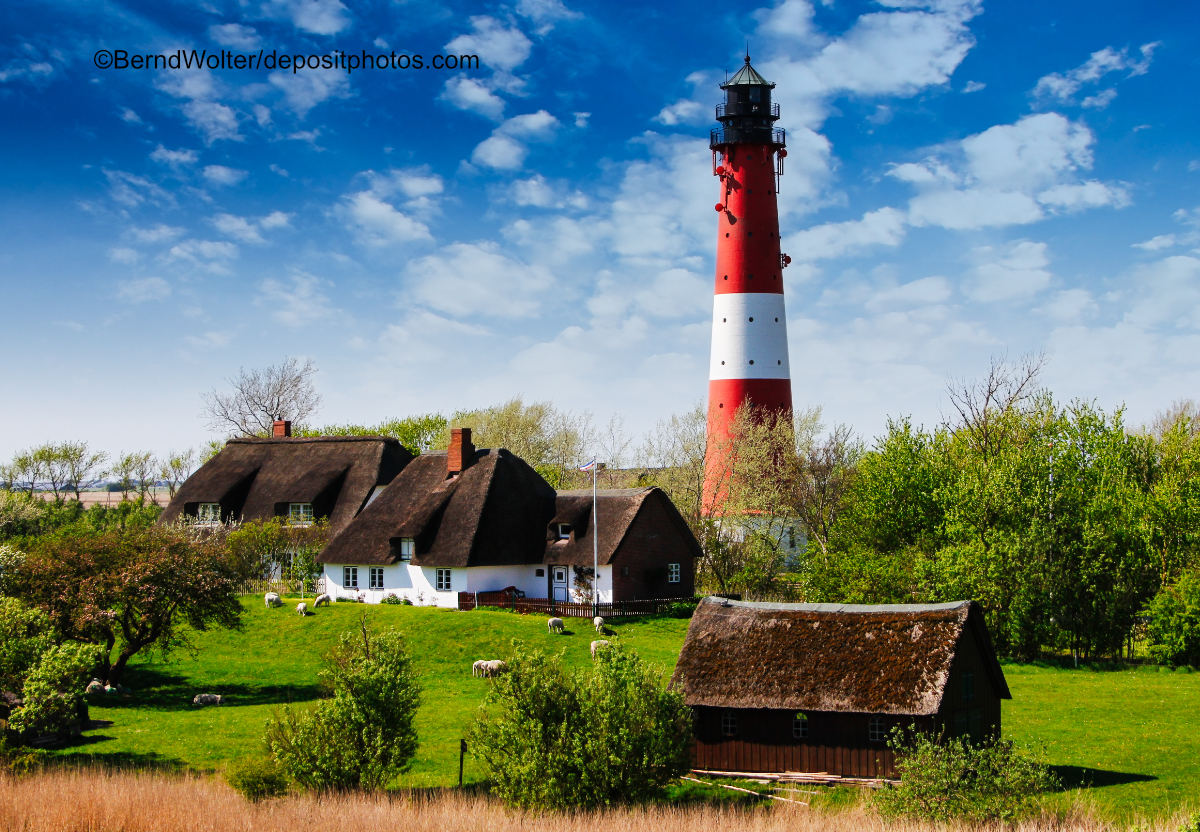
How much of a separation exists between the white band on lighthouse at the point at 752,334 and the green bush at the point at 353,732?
3272 cm

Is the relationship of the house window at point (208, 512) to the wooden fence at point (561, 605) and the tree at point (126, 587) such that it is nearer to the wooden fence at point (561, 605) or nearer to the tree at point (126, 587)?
the wooden fence at point (561, 605)

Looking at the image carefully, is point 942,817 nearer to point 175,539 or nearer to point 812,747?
point 812,747

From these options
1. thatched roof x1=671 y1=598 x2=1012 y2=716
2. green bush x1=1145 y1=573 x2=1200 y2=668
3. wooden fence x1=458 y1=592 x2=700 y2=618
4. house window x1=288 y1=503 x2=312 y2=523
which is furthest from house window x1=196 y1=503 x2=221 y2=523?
green bush x1=1145 y1=573 x2=1200 y2=668

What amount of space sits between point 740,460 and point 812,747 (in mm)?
30007

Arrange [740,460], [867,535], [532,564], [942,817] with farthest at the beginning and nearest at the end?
[740,460]
[532,564]
[867,535]
[942,817]

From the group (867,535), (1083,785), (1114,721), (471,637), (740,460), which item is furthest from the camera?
(740,460)

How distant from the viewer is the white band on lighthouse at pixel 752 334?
4809 centimetres

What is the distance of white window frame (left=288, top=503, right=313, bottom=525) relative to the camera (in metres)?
51.0

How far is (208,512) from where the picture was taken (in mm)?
52781

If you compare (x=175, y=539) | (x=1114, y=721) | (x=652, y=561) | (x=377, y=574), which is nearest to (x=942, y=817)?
(x=1114, y=721)

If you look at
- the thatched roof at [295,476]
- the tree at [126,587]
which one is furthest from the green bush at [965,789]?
the thatched roof at [295,476]

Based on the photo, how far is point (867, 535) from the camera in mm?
39469

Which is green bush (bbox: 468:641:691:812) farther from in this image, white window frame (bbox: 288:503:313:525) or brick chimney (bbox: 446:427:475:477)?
white window frame (bbox: 288:503:313:525)

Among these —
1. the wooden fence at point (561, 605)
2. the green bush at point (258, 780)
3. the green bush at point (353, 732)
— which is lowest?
the green bush at point (258, 780)
